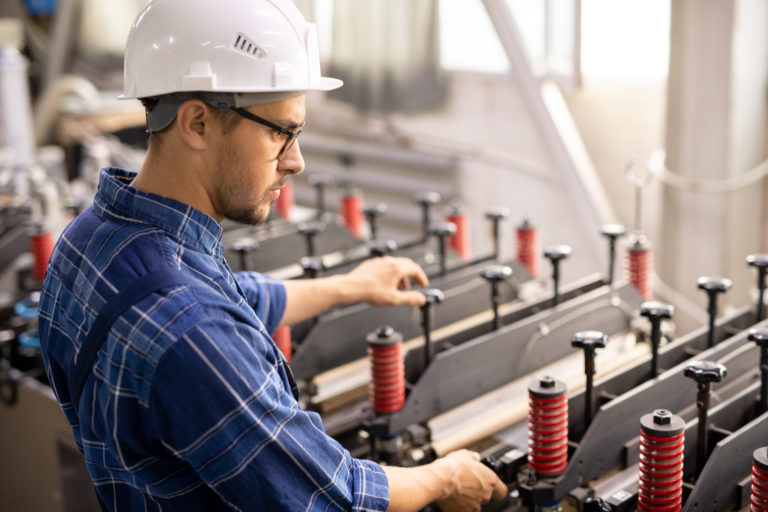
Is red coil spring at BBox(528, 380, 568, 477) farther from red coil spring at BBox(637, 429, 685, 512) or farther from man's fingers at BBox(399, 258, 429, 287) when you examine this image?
man's fingers at BBox(399, 258, 429, 287)

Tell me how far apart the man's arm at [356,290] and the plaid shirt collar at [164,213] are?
55 cm

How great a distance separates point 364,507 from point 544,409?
39cm

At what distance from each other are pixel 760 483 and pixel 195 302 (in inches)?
30.6

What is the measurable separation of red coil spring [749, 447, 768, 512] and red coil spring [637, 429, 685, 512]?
97mm

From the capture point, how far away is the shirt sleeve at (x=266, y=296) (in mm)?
1461

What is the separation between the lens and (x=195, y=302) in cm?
90

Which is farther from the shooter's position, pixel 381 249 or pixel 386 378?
pixel 381 249

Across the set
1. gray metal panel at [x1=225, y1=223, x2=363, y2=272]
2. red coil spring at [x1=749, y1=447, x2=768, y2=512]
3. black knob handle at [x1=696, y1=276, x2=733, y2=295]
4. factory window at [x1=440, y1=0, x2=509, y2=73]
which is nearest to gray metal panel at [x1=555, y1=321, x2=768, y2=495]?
black knob handle at [x1=696, y1=276, x2=733, y2=295]

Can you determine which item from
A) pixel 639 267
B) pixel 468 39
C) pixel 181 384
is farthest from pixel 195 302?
pixel 468 39

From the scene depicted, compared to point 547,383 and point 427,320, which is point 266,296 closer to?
point 427,320

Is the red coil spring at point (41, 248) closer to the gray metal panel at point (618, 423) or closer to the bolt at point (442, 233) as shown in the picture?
the bolt at point (442, 233)

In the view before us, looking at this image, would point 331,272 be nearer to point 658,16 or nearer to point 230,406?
point 230,406

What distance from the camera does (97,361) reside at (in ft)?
3.13


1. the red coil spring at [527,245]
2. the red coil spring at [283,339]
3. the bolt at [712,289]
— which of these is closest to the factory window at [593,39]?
the red coil spring at [527,245]
